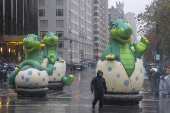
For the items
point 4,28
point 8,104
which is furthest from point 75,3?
point 8,104

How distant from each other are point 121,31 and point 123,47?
2.36 ft

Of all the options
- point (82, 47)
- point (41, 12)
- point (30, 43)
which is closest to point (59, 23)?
point (41, 12)

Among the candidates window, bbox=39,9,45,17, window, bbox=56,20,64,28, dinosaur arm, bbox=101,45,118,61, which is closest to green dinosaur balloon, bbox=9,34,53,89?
dinosaur arm, bbox=101,45,118,61

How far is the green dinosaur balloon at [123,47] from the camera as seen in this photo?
11.6m

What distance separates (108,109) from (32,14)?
4902cm

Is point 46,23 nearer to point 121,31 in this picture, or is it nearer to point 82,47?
point 82,47

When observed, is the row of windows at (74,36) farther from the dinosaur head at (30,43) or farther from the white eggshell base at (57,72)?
the dinosaur head at (30,43)

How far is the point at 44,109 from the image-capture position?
435 inches

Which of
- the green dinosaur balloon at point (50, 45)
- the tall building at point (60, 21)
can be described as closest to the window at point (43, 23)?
the tall building at point (60, 21)

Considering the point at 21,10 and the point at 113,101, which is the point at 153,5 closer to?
the point at 113,101

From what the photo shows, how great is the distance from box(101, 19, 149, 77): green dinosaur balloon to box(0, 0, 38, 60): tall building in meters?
43.4

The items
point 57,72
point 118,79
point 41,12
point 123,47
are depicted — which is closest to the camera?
point 118,79

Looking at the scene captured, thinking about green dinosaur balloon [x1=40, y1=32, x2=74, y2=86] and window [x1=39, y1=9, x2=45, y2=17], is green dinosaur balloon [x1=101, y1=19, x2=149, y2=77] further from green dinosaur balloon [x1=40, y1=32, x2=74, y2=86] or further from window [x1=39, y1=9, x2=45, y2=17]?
window [x1=39, y1=9, x2=45, y2=17]

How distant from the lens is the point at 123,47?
1203 centimetres
